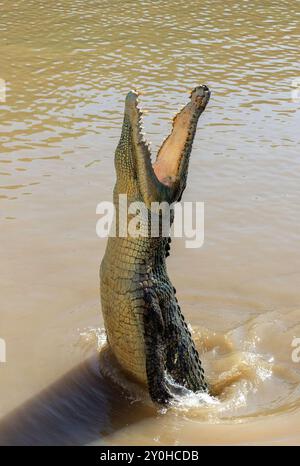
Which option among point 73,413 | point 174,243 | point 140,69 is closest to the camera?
point 73,413

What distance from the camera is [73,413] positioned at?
419 cm

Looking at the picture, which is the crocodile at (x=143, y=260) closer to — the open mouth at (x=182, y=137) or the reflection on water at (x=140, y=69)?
the open mouth at (x=182, y=137)

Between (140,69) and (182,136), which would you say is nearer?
(182,136)

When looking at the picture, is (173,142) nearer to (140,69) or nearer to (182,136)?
(182,136)

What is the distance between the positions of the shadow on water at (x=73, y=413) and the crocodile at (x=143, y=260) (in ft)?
0.63

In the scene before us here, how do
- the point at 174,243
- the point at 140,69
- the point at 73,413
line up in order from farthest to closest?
the point at 140,69, the point at 174,243, the point at 73,413

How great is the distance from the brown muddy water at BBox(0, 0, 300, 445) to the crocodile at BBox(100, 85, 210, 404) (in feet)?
0.93

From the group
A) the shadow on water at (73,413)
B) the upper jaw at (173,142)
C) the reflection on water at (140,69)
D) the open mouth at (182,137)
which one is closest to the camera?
the shadow on water at (73,413)

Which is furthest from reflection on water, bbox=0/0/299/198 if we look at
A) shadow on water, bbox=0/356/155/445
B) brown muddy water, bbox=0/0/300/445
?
shadow on water, bbox=0/356/155/445

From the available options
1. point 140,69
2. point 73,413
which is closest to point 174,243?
point 73,413

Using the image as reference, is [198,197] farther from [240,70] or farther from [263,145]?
[240,70]

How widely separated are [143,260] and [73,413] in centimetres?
98

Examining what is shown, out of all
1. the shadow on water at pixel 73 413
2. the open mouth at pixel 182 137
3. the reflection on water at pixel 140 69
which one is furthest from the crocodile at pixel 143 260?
the reflection on water at pixel 140 69

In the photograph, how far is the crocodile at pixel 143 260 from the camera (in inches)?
164
